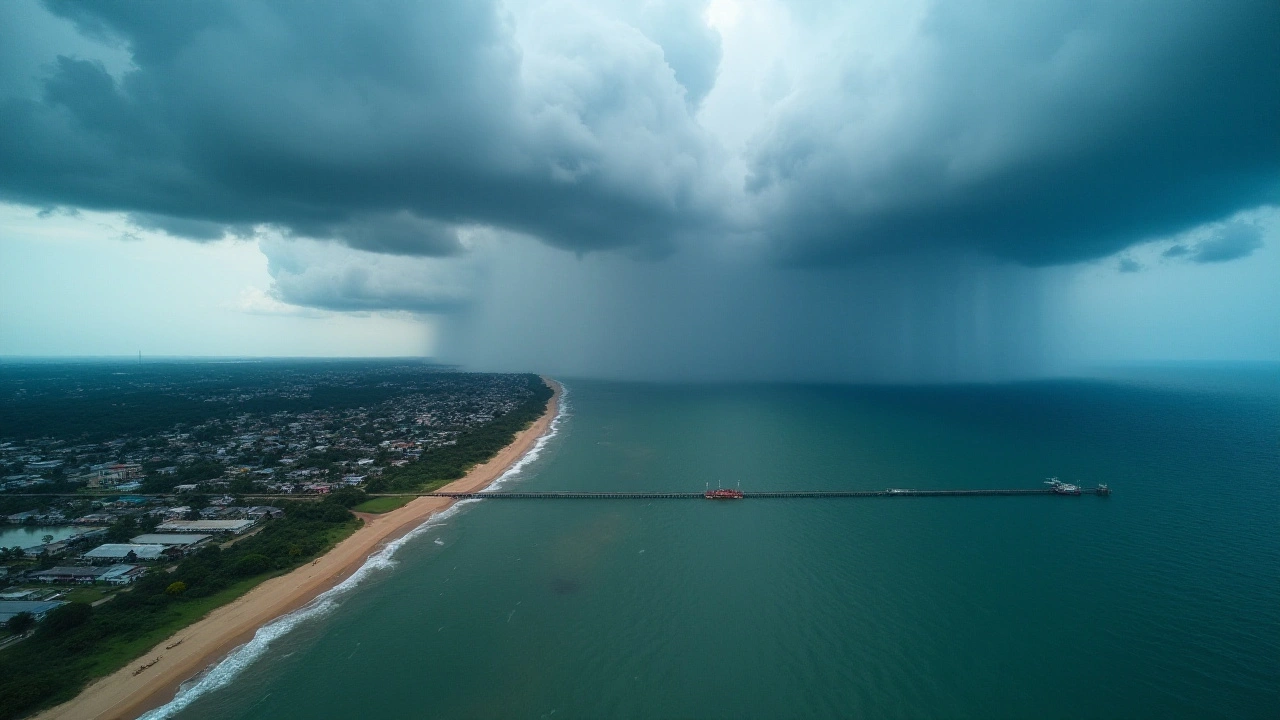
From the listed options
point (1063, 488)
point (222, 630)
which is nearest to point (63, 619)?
point (222, 630)

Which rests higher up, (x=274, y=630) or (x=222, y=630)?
(x=222, y=630)

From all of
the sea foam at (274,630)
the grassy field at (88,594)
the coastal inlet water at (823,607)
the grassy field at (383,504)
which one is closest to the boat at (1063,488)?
the coastal inlet water at (823,607)

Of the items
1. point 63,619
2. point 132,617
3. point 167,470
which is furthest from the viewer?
point 167,470

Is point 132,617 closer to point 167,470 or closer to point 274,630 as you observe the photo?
point 274,630

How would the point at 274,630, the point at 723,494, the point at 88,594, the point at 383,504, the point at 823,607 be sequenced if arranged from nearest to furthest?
the point at 274,630 < the point at 823,607 < the point at 88,594 < the point at 383,504 < the point at 723,494

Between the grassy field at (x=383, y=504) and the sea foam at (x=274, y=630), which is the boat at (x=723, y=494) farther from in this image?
the grassy field at (x=383, y=504)

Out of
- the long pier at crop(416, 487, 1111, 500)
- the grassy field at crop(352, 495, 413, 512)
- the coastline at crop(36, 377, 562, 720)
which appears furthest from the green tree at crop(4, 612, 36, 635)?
the long pier at crop(416, 487, 1111, 500)

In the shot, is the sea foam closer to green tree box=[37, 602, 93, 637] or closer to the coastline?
the coastline
